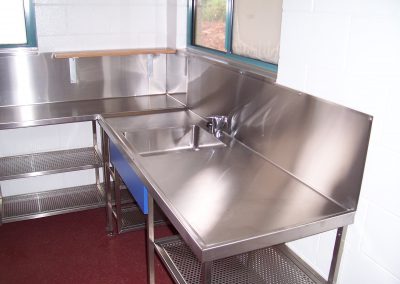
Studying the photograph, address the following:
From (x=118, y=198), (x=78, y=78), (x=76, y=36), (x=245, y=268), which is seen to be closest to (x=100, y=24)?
(x=76, y=36)

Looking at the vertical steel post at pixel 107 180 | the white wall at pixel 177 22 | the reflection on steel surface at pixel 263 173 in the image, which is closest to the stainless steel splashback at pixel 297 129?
the reflection on steel surface at pixel 263 173

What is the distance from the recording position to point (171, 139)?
2.20 metres

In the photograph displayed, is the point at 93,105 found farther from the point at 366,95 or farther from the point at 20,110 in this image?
the point at 366,95

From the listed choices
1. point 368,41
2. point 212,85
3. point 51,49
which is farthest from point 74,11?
point 368,41

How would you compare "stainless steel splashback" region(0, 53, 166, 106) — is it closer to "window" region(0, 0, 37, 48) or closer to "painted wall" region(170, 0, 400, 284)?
"window" region(0, 0, 37, 48)

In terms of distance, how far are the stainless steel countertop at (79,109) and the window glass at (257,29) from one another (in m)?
0.71

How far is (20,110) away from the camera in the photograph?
2.51m

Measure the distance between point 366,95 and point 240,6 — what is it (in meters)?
1.08

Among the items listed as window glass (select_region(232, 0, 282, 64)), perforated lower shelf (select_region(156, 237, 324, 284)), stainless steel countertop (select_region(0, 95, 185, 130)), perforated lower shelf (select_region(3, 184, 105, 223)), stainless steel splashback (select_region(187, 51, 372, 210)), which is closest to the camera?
stainless steel splashback (select_region(187, 51, 372, 210))

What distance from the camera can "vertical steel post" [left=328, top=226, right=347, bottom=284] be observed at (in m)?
1.42

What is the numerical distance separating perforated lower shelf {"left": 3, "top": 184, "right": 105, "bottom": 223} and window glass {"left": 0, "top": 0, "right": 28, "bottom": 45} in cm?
109

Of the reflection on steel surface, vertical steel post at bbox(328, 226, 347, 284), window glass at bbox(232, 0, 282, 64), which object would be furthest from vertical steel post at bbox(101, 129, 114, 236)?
vertical steel post at bbox(328, 226, 347, 284)

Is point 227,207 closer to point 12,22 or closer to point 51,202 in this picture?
point 51,202

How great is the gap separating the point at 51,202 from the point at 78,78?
905 mm
